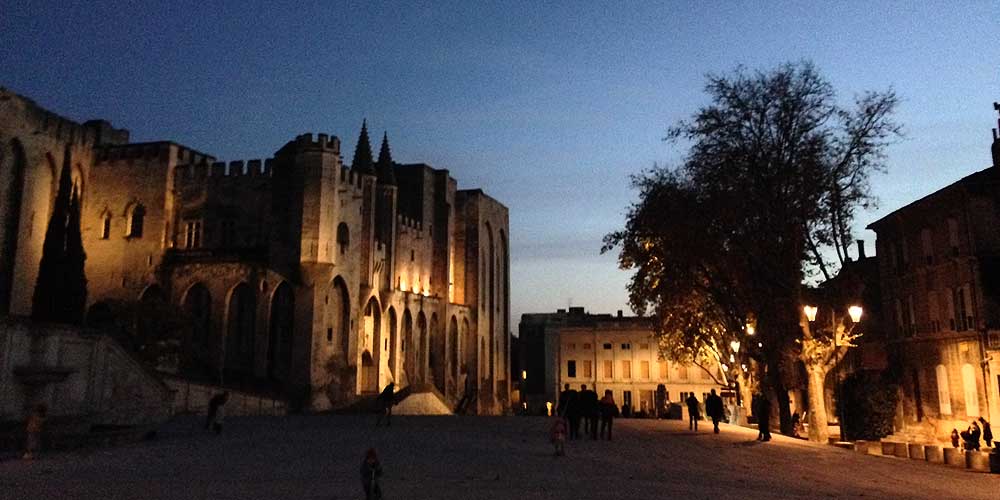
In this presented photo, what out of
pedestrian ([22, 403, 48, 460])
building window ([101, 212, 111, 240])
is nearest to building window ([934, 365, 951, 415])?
pedestrian ([22, 403, 48, 460])

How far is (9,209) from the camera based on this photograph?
1420 inches

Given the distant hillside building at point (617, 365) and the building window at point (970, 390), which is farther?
the distant hillside building at point (617, 365)

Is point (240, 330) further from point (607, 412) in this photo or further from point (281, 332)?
point (607, 412)

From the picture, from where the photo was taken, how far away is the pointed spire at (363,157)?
45.4 m

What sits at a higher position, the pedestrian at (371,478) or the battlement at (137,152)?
the battlement at (137,152)

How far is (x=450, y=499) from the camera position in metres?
9.72

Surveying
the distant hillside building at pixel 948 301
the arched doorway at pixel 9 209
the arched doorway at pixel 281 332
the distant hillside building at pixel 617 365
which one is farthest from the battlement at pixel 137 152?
the distant hillside building at pixel 617 365

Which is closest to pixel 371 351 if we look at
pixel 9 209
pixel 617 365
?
pixel 9 209

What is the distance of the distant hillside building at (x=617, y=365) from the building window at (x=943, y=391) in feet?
115

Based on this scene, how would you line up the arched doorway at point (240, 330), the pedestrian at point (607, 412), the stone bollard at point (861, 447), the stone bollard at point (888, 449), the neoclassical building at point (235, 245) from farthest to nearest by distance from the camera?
the arched doorway at point (240, 330)
the neoclassical building at point (235, 245)
the stone bollard at point (861, 447)
the stone bollard at point (888, 449)
the pedestrian at point (607, 412)

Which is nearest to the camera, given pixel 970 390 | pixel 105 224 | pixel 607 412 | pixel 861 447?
pixel 607 412

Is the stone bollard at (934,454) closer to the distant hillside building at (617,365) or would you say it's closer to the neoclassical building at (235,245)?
the neoclassical building at (235,245)

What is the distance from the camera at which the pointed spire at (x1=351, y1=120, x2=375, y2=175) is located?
149 feet

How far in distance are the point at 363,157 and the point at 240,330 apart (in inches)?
539
